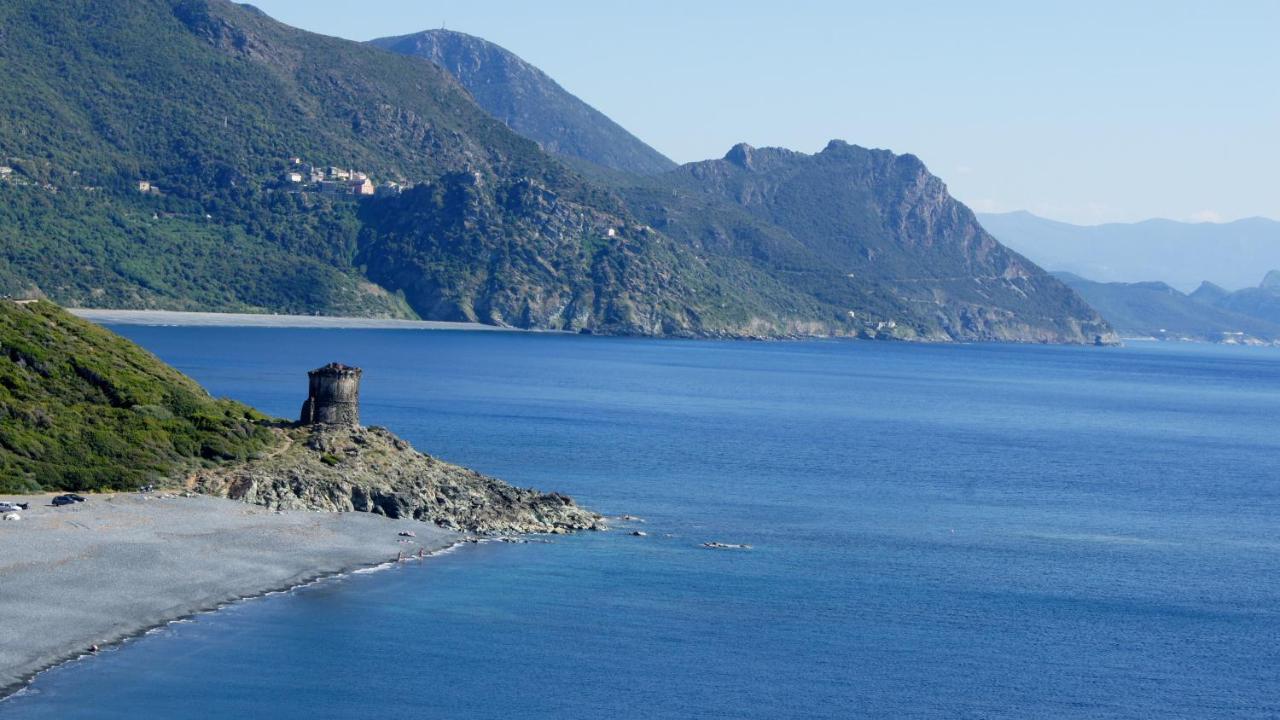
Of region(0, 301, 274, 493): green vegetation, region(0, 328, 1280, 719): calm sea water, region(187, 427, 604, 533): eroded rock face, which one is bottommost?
region(0, 328, 1280, 719): calm sea water

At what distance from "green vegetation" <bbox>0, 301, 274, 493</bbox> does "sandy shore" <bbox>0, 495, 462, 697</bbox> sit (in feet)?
10.5

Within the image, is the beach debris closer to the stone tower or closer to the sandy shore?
the sandy shore

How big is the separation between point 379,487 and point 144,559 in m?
17.9

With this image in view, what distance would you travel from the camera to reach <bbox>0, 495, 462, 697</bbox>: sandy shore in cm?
5978

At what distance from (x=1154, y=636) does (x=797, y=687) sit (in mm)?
18514

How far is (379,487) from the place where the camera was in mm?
86188

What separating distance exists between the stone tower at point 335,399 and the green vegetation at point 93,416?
318cm

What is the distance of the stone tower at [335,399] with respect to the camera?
303ft

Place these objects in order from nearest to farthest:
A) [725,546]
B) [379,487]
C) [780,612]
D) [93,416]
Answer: [780,612] → [725,546] → [379,487] → [93,416]

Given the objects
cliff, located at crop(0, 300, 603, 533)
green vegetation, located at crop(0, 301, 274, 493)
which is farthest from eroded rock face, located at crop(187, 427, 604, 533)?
green vegetation, located at crop(0, 301, 274, 493)

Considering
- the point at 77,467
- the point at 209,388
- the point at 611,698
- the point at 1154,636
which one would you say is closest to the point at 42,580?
the point at 77,467

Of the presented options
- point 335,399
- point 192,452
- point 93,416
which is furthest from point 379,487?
point 93,416

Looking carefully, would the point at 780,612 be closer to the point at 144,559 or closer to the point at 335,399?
the point at 144,559

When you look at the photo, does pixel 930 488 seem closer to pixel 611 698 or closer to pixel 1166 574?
pixel 1166 574
